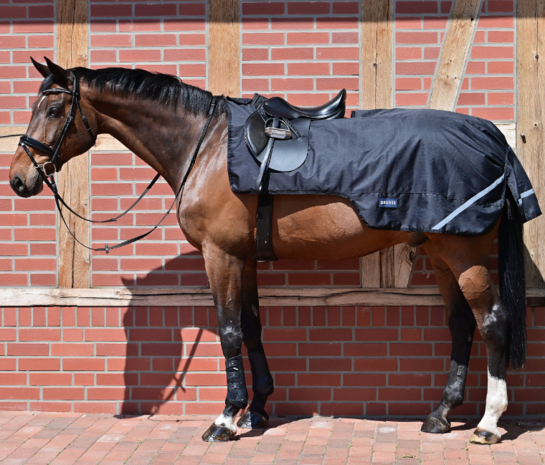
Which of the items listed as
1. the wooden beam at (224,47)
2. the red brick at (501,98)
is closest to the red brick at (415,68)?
the red brick at (501,98)

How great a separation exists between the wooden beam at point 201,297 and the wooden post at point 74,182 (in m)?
0.12

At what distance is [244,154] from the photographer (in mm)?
→ 3955

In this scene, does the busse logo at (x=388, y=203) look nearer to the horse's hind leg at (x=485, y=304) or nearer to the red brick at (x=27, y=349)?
the horse's hind leg at (x=485, y=304)

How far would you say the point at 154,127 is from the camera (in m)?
4.16

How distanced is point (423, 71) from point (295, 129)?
120 centimetres

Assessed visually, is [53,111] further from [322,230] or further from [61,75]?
[322,230]

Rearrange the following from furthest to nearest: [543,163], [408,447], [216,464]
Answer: [543,163], [408,447], [216,464]

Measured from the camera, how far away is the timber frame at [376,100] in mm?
4562

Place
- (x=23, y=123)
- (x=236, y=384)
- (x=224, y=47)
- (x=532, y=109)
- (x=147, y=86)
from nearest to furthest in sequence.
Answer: (x=236, y=384) < (x=147, y=86) < (x=532, y=109) < (x=224, y=47) < (x=23, y=123)

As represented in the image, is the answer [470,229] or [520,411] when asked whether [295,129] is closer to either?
[470,229]

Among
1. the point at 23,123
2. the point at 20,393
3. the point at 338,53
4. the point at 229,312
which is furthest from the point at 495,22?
the point at 20,393

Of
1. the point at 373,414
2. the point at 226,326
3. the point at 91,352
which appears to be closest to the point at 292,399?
the point at 373,414

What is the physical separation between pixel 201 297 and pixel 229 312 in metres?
0.67

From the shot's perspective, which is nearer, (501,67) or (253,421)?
(253,421)
